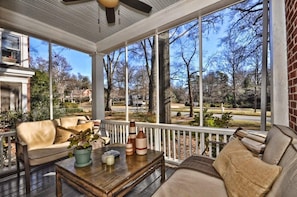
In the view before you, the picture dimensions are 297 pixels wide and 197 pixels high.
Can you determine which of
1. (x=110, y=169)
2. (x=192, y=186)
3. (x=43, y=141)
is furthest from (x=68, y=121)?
(x=192, y=186)

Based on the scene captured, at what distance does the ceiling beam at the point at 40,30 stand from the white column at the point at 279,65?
3881mm

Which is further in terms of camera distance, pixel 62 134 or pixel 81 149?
pixel 62 134

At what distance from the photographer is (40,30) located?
3457 millimetres

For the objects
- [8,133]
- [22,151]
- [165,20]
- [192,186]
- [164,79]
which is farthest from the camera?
[164,79]

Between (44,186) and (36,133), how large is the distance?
0.97 meters

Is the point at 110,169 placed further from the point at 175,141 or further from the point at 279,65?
the point at 279,65

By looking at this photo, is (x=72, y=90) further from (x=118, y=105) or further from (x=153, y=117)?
(x=153, y=117)

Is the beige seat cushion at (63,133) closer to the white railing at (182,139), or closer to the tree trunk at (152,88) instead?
the white railing at (182,139)

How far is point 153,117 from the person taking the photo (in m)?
3.89

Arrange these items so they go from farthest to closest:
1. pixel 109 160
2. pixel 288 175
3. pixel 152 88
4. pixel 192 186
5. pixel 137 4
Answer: pixel 152 88 → pixel 137 4 → pixel 109 160 → pixel 192 186 → pixel 288 175

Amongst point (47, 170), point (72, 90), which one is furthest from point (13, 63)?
point (47, 170)

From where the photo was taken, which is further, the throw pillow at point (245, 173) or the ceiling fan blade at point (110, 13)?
the ceiling fan blade at point (110, 13)

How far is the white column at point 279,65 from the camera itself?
1975mm

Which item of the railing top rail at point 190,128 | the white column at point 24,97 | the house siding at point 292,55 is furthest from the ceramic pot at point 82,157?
the white column at point 24,97
